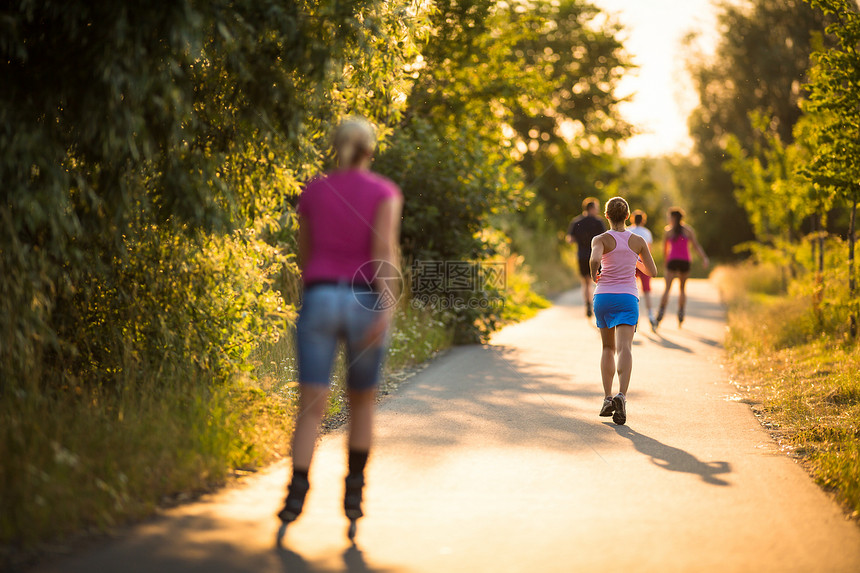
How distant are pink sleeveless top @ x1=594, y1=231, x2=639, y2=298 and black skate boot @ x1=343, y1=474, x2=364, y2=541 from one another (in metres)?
3.90

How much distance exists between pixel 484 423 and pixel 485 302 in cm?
676

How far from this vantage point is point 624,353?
26.3 feet

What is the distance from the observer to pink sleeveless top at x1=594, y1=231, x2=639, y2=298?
8062 mm

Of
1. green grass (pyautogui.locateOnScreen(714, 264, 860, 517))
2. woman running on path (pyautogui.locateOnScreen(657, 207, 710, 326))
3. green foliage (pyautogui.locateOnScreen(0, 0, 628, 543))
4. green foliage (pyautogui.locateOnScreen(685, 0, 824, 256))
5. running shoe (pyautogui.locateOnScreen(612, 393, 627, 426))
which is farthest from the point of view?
green foliage (pyautogui.locateOnScreen(685, 0, 824, 256))

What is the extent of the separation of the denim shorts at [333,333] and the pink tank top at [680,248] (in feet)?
42.7

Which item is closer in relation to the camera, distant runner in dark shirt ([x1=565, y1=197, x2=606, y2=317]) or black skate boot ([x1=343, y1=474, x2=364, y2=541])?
black skate boot ([x1=343, y1=474, x2=364, y2=541])

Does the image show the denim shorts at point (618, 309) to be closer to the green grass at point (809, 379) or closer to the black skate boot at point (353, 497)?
the green grass at point (809, 379)

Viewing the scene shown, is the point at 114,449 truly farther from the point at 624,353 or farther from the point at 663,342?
the point at 663,342

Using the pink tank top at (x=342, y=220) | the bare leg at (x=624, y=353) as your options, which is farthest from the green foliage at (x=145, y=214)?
the bare leg at (x=624, y=353)

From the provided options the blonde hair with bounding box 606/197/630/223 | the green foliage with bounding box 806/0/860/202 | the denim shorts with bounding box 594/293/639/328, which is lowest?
the denim shorts with bounding box 594/293/639/328

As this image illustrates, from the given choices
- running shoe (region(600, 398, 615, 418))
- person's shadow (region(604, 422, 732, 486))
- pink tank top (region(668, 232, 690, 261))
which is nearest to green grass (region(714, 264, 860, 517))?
person's shadow (region(604, 422, 732, 486))

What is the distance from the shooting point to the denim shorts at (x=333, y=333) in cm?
459

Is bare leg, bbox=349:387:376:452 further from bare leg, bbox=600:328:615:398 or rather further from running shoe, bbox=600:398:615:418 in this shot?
bare leg, bbox=600:328:615:398

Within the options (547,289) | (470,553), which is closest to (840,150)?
(470,553)
